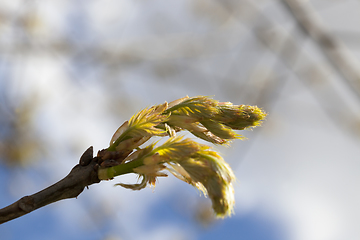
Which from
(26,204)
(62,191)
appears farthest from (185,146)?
(26,204)

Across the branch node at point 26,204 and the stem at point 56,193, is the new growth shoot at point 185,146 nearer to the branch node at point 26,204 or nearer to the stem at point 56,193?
the stem at point 56,193

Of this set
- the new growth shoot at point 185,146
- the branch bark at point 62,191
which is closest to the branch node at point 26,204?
the branch bark at point 62,191

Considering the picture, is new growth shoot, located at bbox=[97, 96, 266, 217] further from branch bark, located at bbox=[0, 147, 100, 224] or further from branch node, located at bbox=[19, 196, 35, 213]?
branch node, located at bbox=[19, 196, 35, 213]

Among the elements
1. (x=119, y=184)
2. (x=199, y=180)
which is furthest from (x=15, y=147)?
(x=199, y=180)

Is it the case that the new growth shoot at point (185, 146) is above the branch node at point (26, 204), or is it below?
above

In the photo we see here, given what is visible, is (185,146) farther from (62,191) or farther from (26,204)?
(26,204)
